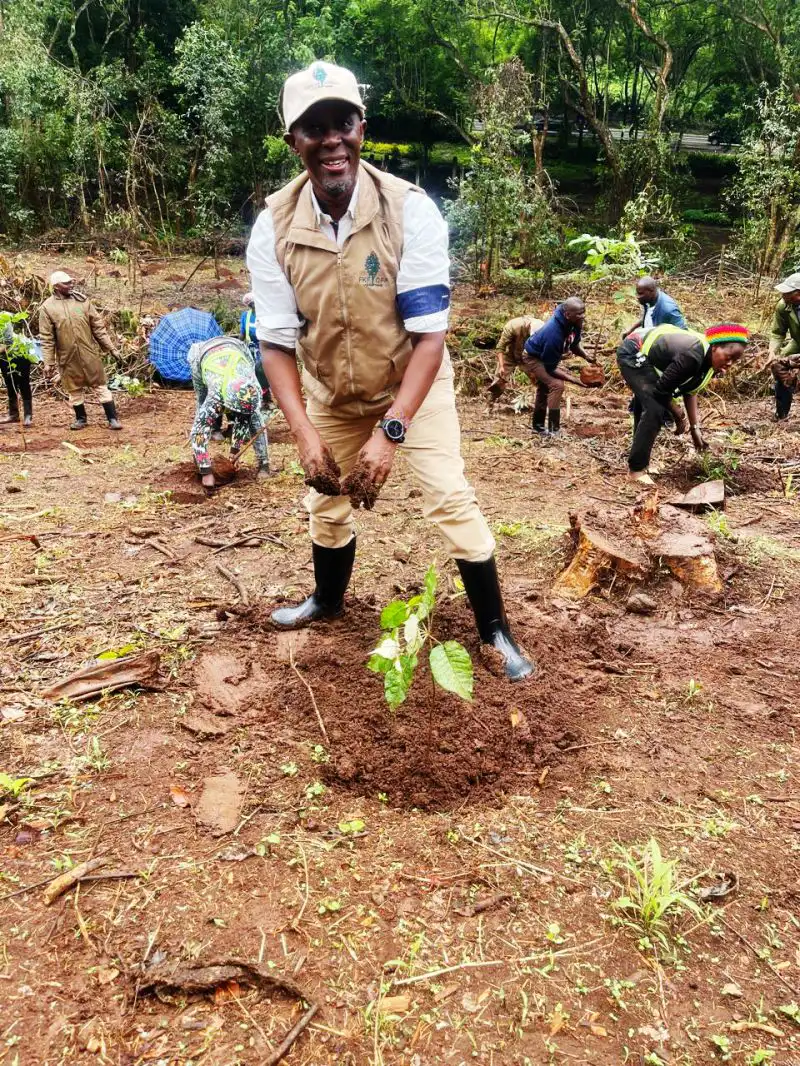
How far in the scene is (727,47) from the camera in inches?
858

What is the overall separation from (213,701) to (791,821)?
204 centimetres

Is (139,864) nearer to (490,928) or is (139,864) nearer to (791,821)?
(490,928)

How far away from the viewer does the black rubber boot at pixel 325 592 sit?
10.8 ft

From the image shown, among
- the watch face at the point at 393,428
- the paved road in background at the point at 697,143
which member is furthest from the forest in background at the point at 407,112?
the watch face at the point at 393,428

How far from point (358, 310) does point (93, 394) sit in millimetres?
6626

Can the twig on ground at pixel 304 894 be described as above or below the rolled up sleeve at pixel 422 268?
below

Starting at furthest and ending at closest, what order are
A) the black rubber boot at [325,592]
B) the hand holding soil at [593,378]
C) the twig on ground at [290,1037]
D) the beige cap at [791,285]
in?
the hand holding soil at [593,378] < the beige cap at [791,285] < the black rubber boot at [325,592] < the twig on ground at [290,1037]

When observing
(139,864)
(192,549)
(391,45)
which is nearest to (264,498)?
(192,549)

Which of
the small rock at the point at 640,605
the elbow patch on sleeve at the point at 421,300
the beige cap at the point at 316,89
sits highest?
the beige cap at the point at 316,89

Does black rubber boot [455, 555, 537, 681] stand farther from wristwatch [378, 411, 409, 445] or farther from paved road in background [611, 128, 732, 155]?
paved road in background [611, 128, 732, 155]

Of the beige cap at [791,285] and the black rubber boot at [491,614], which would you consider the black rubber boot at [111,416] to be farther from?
the beige cap at [791,285]

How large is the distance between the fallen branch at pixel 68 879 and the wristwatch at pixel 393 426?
158cm

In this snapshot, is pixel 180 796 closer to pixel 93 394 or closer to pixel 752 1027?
pixel 752 1027

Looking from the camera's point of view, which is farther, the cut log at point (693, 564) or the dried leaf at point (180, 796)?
the cut log at point (693, 564)
